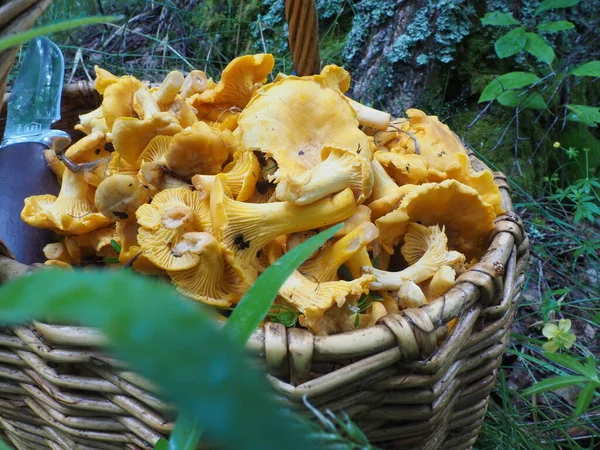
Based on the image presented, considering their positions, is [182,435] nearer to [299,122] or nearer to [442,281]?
[442,281]

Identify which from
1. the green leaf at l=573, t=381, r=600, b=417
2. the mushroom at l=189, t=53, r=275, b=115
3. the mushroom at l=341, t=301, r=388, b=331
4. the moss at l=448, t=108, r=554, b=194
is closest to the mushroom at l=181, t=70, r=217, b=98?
the mushroom at l=189, t=53, r=275, b=115

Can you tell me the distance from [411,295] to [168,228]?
17.2 inches

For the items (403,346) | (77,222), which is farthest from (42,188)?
(403,346)

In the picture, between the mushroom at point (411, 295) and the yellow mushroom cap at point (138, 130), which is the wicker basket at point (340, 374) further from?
the yellow mushroom cap at point (138, 130)

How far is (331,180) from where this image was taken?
3.43 ft

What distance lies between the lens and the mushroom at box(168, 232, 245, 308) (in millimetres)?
994

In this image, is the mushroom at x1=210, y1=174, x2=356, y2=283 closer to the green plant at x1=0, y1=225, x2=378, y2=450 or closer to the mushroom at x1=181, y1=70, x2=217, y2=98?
the mushroom at x1=181, y1=70, x2=217, y2=98

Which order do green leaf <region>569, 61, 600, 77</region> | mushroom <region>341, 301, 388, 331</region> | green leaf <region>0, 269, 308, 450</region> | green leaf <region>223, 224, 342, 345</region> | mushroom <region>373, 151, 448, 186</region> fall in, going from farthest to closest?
green leaf <region>569, 61, 600, 77</region> → mushroom <region>373, 151, 448, 186</region> → mushroom <region>341, 301, 388, 331</region> → green leaf <region>223, 224, 342, 345</region> → green leaf <region>0, 269, 308, 450</region>

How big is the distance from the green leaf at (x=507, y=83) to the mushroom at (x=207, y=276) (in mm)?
1375

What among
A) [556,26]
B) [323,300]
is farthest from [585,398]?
[556,26]

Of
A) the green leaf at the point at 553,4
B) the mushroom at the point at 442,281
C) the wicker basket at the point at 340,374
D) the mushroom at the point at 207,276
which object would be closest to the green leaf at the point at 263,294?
the wicker basket at the point at 340,374

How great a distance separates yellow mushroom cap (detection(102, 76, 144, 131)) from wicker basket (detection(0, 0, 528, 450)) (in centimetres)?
39

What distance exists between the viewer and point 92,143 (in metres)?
1.28

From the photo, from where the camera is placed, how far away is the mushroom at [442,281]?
1.05 m
